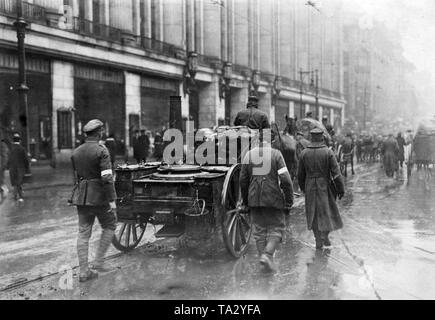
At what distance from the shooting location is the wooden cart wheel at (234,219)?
259 inches

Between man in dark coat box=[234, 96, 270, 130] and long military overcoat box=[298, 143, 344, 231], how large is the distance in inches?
40.6

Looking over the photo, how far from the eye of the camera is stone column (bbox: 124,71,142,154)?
2583 cm

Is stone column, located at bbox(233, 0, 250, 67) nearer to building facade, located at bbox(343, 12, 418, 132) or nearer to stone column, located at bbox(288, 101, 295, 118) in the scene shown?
stone column, located at bbox(288, 101, 295, 118)

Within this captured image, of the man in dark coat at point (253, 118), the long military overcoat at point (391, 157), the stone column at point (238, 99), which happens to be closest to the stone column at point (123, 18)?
the stone column at point (238, 99)

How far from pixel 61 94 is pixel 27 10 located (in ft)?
12.3

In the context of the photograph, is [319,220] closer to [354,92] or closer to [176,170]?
[176,170]

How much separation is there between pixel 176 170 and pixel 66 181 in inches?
460

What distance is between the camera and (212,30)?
3425cm

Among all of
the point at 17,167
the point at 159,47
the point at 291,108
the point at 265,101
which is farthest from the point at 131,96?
the point at 291,108

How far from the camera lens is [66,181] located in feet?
58.5

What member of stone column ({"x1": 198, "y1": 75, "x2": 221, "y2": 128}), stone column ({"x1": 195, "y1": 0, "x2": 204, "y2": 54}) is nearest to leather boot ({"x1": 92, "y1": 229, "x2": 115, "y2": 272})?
stone column ({"x1": 198, "y1": 75, "x2": 221, "y2": 128})

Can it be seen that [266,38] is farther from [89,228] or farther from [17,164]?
[89,228]

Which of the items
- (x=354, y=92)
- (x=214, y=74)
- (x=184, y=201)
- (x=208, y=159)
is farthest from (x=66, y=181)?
(x=354, y=92)

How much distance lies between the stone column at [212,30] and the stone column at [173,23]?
139 inches
